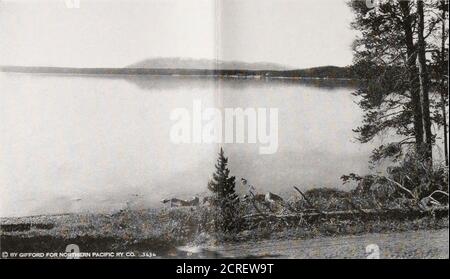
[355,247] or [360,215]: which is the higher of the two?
[360,215]

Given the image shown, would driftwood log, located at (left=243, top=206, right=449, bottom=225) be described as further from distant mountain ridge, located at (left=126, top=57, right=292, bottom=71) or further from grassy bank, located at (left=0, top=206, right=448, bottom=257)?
distant mountain ridge, located at (left=126, top=57, right=292, bottom=71)

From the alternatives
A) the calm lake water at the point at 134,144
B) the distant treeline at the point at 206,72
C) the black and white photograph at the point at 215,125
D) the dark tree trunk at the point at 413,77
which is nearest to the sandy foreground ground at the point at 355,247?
the black and white photograph at the point at 215,125

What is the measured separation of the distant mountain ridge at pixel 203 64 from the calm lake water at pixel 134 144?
0.06m

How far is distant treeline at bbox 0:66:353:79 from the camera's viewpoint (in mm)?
2449

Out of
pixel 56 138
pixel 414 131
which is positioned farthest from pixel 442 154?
pixel 56 138

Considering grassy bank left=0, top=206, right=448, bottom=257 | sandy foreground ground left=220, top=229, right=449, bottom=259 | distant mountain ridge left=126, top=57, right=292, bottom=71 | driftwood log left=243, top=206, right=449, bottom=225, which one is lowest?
sandy foreground ground left=220, top=229, right=449, bottom=259

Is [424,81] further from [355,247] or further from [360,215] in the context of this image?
[355,247]

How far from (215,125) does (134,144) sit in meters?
0.40

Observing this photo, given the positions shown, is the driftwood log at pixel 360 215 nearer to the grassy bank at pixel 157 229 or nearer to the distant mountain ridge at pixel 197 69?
the grassy bank at pixel 157 229

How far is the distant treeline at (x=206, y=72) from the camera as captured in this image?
245 centimetres

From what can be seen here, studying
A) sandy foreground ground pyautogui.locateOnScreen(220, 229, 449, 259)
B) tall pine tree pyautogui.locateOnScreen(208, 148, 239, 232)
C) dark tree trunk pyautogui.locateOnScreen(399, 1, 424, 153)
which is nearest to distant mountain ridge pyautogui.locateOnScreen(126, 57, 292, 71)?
tall pine tree pyautogui.locateOnScreen(208, 148, 239, 232)

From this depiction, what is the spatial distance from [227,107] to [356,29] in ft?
2.42

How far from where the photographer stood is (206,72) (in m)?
2.45

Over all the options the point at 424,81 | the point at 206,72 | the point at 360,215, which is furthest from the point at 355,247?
the point at 206,72
